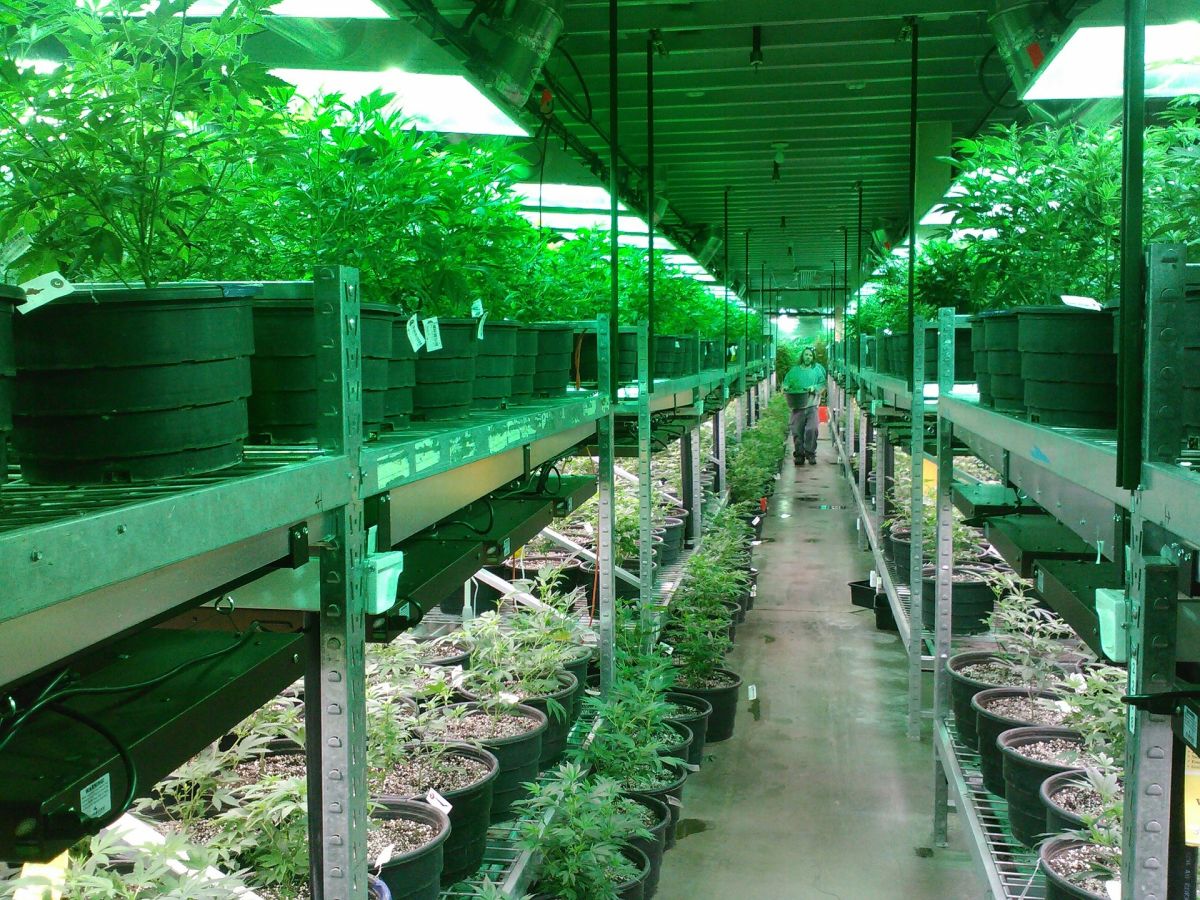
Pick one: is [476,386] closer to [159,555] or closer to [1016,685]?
[159,555]

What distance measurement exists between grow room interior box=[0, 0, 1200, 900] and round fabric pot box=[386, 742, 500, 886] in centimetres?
1

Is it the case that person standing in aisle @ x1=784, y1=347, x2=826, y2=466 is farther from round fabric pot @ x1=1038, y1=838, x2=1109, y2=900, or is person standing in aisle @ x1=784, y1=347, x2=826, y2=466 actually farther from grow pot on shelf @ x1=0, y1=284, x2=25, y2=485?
grow pot on shelf @ x1=0, y1=284, x2=25, y2=485

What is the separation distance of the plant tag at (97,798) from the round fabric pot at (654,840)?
8.57 feet

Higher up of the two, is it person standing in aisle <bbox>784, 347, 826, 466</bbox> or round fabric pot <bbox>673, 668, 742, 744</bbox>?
person standing in aisle <bbox>784, 347, 826, 466</bbox>

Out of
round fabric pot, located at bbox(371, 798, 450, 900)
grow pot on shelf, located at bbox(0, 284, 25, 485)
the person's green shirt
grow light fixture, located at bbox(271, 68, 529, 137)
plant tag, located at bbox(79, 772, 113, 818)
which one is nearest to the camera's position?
plant tag, located at bbox(79, 772, 113, 818)

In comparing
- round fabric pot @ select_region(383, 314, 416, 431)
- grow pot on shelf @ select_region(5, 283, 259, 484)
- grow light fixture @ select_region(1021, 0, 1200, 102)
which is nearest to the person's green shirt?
grow light fixture @ select_region(1021, 0, 1200, 102)

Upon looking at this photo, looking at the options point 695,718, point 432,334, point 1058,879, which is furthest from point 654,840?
point 432,334

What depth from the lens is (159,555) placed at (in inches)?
38.6

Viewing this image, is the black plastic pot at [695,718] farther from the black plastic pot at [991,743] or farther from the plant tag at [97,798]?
the plant tag at [97,798]

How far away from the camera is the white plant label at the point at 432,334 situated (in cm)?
228

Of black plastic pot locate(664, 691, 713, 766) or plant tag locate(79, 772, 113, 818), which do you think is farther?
black plastic pot locate(664, 691, 713, 766)

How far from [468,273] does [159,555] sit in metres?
1.70

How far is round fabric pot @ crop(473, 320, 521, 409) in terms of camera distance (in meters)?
2.85

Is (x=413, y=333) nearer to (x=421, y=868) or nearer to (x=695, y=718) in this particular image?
(x=421, y=868)
